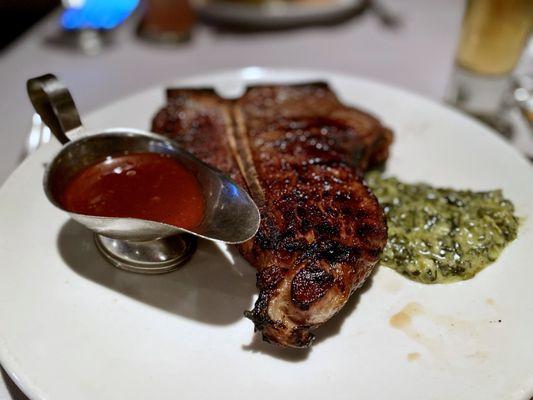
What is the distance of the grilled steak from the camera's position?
214 centimetres

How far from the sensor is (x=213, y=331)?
7.48 feet

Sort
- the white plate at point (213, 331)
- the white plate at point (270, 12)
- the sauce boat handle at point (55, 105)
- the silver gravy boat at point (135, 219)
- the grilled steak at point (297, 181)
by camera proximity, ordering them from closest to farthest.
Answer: the white plate at point (213, 331) → the grilled steak at point (297, 181) → the silver gravy boat at point (135, 219) → the sauce boat handle at point (55, 105) → the white plate at point (270, 12)

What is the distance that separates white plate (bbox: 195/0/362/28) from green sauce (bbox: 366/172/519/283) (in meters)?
2.95

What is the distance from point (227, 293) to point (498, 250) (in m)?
1.45

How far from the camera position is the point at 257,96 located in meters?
3.30

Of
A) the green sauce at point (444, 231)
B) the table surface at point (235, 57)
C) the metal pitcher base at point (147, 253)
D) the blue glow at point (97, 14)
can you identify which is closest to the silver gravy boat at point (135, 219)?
the metal pitcher base at point (147, 253)

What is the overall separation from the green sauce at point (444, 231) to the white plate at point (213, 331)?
72 millimetres

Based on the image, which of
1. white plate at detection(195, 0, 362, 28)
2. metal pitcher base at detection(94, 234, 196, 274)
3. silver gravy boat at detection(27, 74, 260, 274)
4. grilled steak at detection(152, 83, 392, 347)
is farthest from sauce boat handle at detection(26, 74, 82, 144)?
white plate at detection(195, 0, 362, 28)

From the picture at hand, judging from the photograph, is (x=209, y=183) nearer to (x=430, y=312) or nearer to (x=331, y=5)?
(x=430, y=312)

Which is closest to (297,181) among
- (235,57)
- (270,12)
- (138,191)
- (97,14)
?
(138,191)

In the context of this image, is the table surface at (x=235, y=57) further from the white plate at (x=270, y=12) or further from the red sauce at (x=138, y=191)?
the red sauce at (x=138, y=191)

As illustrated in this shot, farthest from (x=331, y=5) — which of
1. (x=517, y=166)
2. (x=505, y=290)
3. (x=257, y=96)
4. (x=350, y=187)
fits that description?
(x=505, y=290)

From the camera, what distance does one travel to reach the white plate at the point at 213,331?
203 centimetres

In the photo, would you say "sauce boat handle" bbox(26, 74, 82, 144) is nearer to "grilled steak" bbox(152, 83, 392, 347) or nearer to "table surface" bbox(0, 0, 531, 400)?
"grilled steak" bbox(152, 83, 392, 347)
